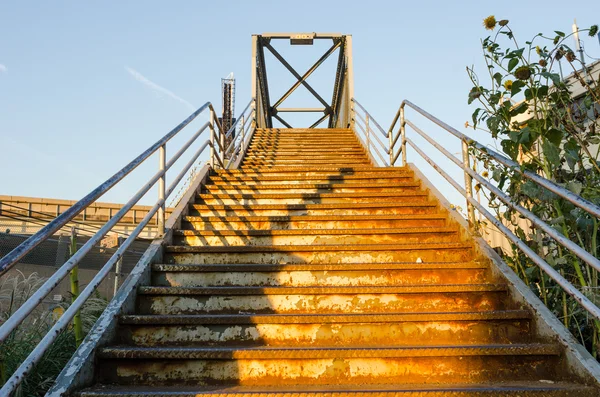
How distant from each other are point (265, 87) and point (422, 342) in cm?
1290

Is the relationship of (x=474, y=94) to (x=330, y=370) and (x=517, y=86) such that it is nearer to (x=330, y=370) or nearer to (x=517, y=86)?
(x=517, y=86)

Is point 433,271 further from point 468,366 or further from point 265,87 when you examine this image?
point 265,87

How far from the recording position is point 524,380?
234 cm

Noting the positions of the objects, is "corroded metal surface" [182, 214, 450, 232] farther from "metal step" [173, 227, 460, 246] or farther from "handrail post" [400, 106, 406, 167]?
"handrail post" [400, 106, 406, 167]

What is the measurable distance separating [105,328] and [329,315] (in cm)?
123

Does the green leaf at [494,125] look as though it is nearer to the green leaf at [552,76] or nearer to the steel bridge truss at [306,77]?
the green leaf at [552,76]

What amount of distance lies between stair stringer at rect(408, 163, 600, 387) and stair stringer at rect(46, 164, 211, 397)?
2.30 m

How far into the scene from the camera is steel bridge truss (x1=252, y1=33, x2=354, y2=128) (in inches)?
490

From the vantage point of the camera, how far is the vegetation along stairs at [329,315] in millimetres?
2371

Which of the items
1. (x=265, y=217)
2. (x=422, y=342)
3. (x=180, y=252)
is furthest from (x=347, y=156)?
(x=422, y=342)

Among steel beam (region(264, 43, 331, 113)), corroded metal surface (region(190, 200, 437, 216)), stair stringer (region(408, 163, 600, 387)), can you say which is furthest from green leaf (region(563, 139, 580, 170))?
steel beam (region(264, 43, 331, 113))

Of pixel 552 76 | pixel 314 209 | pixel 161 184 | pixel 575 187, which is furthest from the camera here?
pixel 314 209

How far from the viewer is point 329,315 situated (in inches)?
108

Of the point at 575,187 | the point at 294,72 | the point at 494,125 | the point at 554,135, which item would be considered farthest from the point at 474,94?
the point at 294,72
